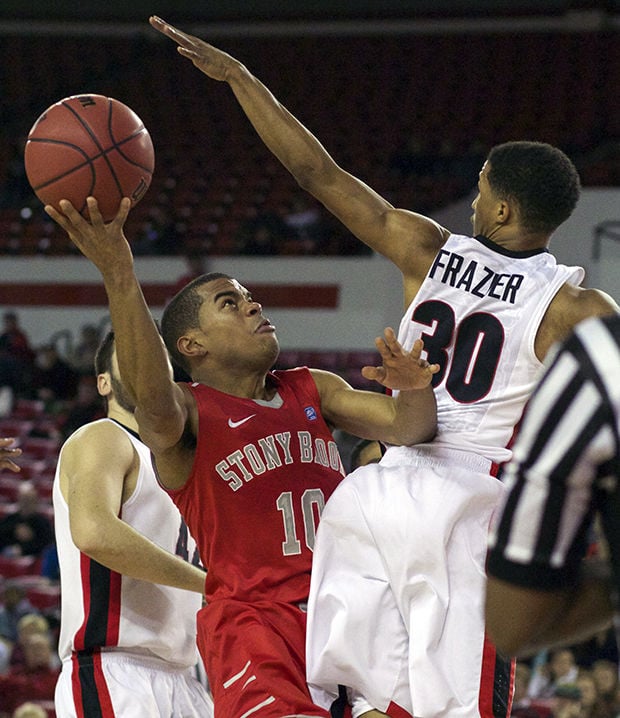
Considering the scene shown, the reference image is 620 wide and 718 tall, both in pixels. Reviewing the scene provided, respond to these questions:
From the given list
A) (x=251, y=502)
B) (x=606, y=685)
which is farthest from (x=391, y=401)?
(x=606, y=685)

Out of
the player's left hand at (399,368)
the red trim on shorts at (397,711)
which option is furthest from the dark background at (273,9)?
the red trim on shorts at (397,711)

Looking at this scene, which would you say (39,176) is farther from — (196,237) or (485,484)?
(196,237)

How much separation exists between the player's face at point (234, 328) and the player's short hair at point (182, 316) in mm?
27

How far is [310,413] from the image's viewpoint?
13.2ft

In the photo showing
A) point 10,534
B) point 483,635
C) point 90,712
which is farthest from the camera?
point 10,534

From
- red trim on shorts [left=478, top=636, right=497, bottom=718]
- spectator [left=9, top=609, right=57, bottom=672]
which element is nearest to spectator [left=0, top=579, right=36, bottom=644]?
spectator [left=9, top=609, right=57, bottom=672]

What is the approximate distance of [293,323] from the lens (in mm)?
16391

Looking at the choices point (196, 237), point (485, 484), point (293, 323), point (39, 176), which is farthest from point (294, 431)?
point (196, 237)

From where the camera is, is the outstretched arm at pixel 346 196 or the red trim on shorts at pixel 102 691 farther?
the red trim on shorts at pixel 102 691

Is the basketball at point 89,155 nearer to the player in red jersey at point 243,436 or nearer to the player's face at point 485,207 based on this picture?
the player in red jersey at point 243,436

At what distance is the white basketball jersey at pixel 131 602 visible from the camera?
4.34 m

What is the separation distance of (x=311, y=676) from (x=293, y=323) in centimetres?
1290

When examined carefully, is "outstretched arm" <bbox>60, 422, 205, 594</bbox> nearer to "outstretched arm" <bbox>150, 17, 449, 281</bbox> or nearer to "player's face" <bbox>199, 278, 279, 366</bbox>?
"player's face" <bbox>199, 278, 279, 366</bbox>

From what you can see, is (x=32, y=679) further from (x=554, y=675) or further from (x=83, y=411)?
(x=83, y=411)
